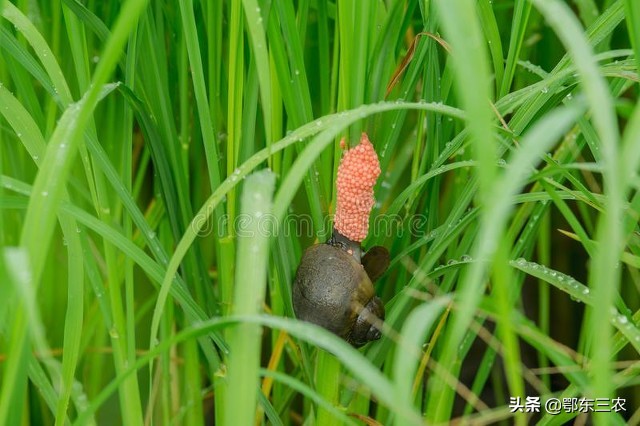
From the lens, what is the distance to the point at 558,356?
633mm

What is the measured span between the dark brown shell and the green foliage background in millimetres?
32

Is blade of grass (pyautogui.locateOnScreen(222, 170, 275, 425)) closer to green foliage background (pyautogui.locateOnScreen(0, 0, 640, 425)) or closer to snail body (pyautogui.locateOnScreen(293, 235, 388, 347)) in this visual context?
green foliage background (pyautogui.locateOnScreen(0, 0, 640, 425))

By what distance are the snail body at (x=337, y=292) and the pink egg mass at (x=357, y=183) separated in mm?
34

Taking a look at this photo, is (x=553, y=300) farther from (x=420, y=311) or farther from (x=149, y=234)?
(x=420, y=311)

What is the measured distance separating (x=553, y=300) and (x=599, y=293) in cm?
100

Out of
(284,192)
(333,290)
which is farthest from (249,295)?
(333,290)

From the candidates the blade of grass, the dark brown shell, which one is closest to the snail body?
the dark brown shell

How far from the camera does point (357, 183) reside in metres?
0.69

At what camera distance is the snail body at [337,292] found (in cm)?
72

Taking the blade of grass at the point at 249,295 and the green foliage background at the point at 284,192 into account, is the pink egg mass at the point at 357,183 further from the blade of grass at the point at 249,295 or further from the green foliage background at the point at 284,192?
the blade of grass at the point at 249,295

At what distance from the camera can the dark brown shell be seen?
72 cm

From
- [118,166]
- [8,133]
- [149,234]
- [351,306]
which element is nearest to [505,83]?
[351,306]

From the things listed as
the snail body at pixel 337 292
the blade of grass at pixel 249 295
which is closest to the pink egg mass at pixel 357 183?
the snail body at pixel 337 292

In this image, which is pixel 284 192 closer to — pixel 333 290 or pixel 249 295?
pixel 249 295
